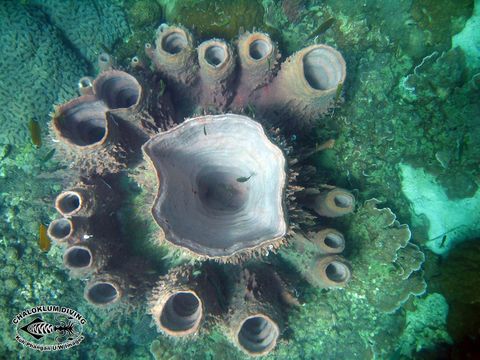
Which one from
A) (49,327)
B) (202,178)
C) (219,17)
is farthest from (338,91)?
(49,327)

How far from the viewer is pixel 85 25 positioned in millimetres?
5324

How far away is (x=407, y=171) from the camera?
492cm

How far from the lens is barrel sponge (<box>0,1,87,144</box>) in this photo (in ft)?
16.1


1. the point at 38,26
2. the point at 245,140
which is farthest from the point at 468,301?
the point at 38,26

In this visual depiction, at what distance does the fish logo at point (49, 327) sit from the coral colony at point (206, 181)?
2.03 metres

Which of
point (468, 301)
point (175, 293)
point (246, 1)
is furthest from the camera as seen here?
point (246, 1)

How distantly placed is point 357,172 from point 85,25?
5150mm

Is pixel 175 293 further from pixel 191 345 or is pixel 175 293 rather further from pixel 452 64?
pixel 452 64

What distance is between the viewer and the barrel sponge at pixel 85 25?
5309 mm

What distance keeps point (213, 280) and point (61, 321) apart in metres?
3.08

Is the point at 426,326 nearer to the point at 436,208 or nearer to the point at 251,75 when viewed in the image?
the point at 436,208

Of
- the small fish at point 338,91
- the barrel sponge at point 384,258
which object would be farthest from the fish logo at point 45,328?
the small fish at point 338,91

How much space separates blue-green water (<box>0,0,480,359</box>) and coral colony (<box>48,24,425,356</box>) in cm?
55

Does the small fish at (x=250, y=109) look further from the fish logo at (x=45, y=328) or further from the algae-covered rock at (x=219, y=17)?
the fish logo at (x=45, y=328)
